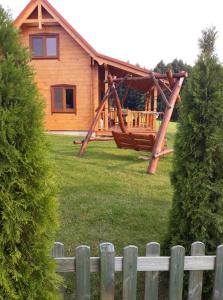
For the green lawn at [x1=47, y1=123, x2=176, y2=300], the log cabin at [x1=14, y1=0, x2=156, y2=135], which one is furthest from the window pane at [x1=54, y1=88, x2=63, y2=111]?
the green lawn at [x1=47, y1=123, x2=176, y2=300]

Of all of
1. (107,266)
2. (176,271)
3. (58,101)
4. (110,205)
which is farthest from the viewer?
(58,101)

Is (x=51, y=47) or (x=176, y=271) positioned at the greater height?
(x=51, y=47)

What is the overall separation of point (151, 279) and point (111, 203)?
289cm

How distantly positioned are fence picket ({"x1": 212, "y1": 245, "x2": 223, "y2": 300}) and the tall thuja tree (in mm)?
1323

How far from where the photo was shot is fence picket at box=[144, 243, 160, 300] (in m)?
2.38

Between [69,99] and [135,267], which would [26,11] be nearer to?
[69,99]

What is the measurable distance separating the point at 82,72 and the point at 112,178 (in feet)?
36.1

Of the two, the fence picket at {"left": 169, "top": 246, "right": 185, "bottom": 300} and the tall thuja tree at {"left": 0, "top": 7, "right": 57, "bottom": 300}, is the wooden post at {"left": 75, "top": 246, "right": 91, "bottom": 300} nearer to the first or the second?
the tall thuja tree at {"left": 0, "top": 7, "right": 57, "bottom": 300}

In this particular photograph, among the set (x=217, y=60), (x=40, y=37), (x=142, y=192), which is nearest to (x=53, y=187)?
(x=217, y=60)

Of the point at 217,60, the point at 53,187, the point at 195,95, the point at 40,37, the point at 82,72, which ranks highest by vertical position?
the point at 40,37

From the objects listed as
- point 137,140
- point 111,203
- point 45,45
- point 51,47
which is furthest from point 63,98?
point 111,203

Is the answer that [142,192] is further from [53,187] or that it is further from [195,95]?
[53,187]

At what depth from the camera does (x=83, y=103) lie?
17172mm

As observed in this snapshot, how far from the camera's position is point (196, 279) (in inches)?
99.1
